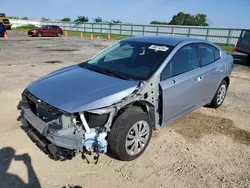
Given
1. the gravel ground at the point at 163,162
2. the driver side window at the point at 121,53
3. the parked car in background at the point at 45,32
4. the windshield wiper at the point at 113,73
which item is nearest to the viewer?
the gravel ground at the point at 163,162

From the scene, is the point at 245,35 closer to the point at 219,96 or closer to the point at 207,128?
the point at 219,96

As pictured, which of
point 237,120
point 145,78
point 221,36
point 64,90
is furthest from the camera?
point 221,36

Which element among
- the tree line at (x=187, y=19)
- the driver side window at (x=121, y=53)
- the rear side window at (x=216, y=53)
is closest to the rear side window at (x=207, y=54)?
the rear side window at (x=216, y=53)

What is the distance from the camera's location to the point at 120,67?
390 cm

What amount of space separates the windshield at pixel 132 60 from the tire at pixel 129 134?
61cm

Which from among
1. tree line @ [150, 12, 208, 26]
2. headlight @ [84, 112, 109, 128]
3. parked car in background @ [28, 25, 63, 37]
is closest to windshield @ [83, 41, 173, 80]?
headlight @ [84, 112, 109, 128]

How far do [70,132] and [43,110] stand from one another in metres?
0.63

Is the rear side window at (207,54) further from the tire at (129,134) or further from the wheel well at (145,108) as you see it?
the tire at (129,134)

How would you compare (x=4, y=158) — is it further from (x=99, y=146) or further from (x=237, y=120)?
(x=237, y=120)

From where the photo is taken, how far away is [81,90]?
10.3 feet

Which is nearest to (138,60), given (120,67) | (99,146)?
(120,67)

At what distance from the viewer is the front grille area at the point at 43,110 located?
295cm

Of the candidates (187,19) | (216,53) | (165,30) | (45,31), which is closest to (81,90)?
(216,53)

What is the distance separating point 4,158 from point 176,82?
8.99ft
